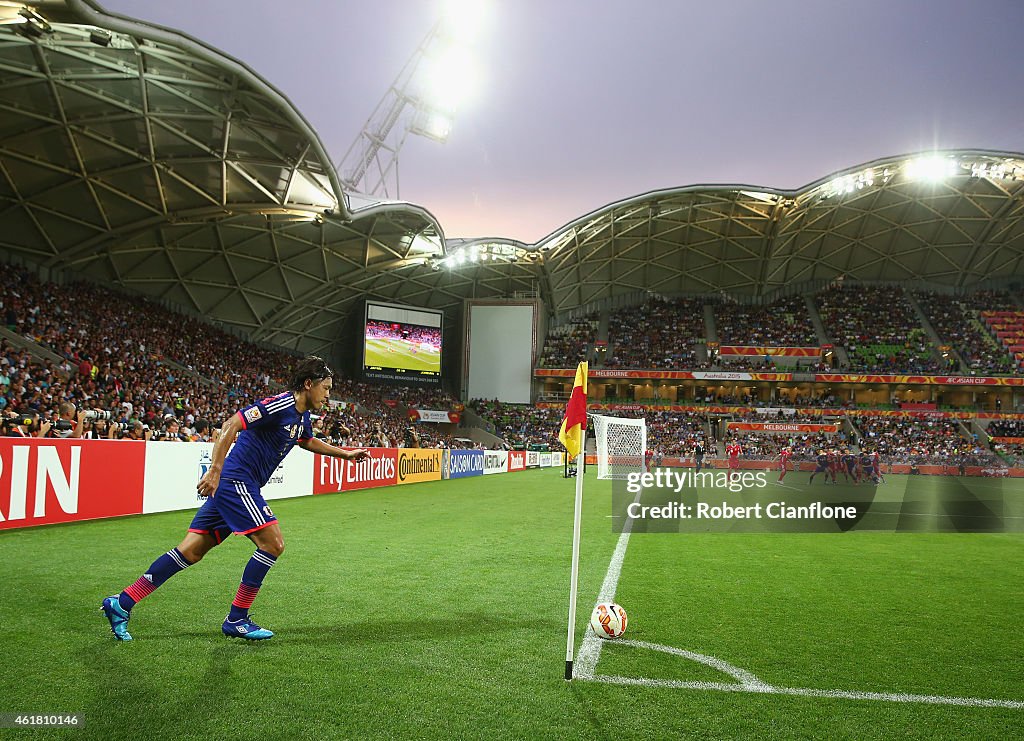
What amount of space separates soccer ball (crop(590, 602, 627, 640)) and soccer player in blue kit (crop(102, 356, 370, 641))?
243 cm

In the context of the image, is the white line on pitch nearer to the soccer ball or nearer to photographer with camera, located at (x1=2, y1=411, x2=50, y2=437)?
the soccer ball

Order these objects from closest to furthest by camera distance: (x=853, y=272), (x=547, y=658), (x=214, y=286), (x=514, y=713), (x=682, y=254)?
(x=514, y=713), (x=547, y=658), (x=214, y=286), (x=682, y=254), (x=853, y=272)

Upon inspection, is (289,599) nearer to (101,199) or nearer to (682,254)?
(101,199)

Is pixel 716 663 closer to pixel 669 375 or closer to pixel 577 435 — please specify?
pixel 577 435

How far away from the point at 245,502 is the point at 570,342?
58.6m

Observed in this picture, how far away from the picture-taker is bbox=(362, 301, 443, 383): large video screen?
160 ft

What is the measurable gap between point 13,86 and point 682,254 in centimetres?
4930

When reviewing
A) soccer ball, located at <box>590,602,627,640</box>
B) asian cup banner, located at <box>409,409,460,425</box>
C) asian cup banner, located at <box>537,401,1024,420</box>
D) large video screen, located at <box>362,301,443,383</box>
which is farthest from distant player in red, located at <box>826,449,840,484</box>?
asian cup banner, located at <box>409,409,460,425</box>

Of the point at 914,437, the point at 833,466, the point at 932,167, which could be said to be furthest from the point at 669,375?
the point at 833,466

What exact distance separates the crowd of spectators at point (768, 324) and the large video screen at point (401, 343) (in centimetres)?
2669

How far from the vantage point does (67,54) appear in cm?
2000

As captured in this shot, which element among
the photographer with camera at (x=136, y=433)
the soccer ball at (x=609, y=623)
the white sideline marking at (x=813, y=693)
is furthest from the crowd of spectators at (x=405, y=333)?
the white sideline marking at (x=813, y=693)

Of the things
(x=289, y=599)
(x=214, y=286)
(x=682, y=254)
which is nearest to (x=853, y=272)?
(x=682, y=254)

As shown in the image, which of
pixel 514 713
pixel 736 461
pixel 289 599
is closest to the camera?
pixel 514 713
